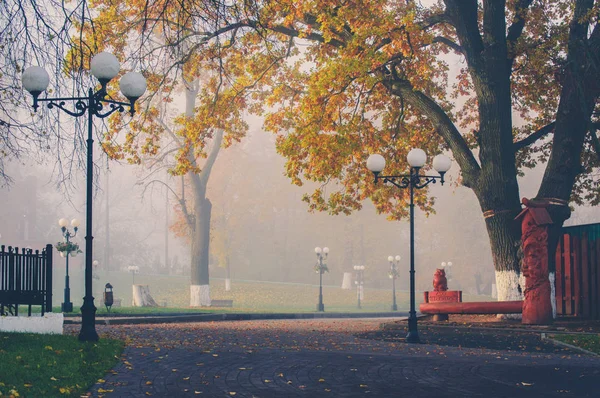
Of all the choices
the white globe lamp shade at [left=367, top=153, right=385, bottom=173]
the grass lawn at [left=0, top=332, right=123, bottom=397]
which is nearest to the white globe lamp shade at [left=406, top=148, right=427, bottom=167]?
the white globe lamp shade at [left=367, top=153, right=385, bottom=173]

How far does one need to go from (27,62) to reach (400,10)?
1539 centimetres

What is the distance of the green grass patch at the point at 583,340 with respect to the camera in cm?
1455

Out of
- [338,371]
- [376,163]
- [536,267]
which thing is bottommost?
[338,371]

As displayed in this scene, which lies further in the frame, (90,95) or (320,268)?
(320,268)

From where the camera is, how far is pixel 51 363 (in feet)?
33.3

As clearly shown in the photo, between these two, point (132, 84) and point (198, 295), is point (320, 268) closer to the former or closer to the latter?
point (198, 295)

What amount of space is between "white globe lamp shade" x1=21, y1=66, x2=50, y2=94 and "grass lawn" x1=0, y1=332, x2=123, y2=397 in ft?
13.3

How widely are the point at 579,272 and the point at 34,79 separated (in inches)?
565

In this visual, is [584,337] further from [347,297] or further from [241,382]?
[347,297]

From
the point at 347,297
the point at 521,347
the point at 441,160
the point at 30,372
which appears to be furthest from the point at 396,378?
the point at 347,297

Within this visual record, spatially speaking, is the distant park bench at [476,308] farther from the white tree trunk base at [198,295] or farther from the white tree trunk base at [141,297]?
the white tree trunk base at [198,295]

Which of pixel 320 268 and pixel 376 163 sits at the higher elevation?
pixel 376 163

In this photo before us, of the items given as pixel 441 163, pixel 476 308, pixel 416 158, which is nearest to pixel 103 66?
pixel 416 158

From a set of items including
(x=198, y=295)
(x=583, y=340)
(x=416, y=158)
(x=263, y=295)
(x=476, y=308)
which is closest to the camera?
(x=583, y=340)
